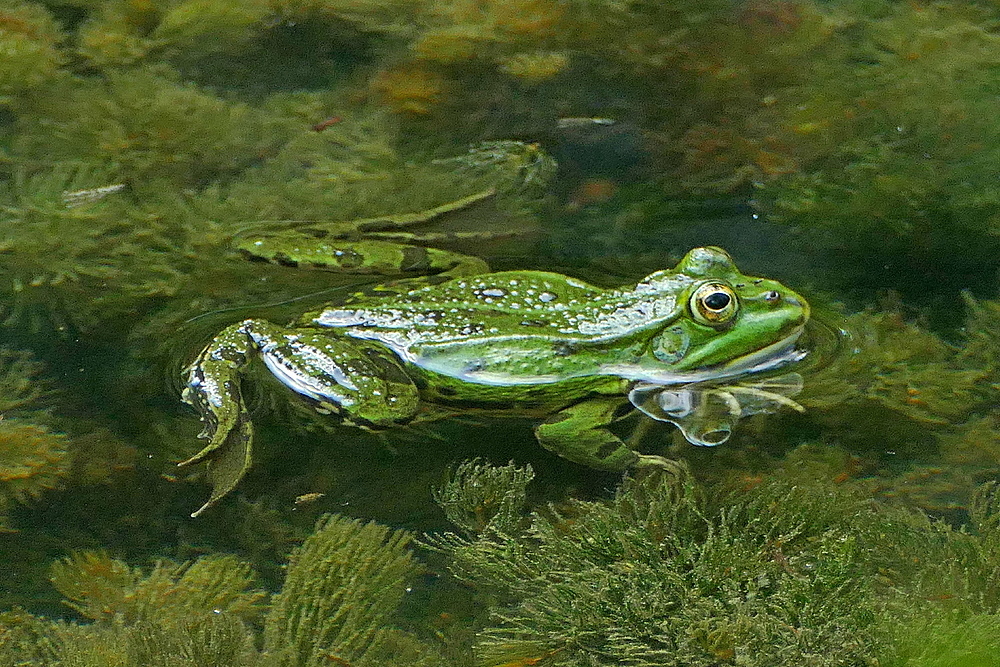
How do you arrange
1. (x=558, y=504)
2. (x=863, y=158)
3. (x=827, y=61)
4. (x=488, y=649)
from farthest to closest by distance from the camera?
(x=827, y=61)
(x=863, y=158)
(x=558, y=504)
(x=488, y=649)

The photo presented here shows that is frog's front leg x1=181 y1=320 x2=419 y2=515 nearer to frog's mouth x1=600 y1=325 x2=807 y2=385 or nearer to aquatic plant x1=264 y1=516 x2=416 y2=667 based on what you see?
aquatic plant x1=264 y1=516 x2=416 y2=667

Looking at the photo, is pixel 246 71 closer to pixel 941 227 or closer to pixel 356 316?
pixel 356 316

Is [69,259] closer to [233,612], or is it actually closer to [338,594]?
[233,612]

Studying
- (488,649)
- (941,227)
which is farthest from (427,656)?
(941,227)

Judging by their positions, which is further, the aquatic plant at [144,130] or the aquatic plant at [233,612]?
the aquatic plant at [144,130]

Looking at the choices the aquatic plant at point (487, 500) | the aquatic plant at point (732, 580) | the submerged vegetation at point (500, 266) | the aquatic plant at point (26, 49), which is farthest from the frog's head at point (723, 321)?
the aquatic plant at point (26, 49)

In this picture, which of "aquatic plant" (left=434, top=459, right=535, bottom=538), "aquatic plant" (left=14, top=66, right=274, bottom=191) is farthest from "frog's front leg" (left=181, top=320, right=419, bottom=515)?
"aquatic plant" (left=14, top=66, right=274, bottom=191)

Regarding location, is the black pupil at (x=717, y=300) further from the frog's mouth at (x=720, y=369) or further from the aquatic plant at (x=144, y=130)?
the aquatic plant at (x=144, y=130)

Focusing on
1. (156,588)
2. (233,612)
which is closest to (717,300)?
(233,612)

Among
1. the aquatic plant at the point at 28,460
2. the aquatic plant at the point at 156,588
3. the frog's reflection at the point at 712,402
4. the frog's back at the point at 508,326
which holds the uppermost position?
the frog's back at the point at 508,326
